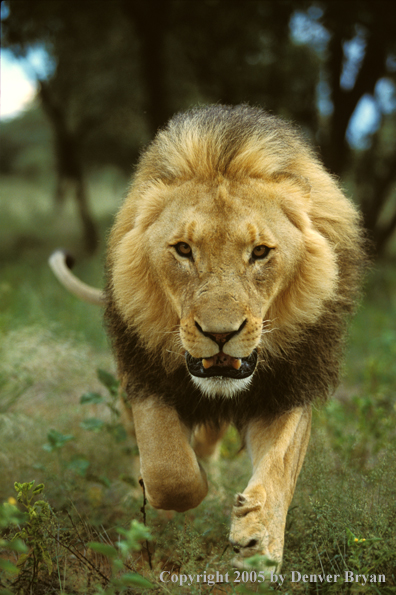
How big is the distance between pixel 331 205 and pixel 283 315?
2.12 feet

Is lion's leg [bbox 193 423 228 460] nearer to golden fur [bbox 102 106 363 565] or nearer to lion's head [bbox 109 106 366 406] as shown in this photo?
golden fur [bbox 102 106 363 565]

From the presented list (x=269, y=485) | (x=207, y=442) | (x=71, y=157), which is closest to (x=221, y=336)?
(x=269, y=485)

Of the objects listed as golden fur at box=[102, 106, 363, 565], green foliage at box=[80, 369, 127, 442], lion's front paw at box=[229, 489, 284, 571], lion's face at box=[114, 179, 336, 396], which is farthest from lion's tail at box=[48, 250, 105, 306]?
lion's front paw at box=[229, 489, 284, 571]

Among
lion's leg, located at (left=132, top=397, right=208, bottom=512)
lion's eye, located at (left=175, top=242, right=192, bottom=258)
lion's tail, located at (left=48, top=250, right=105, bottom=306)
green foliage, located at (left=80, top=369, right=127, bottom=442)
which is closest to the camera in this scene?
lion's eye, located at (left=175, top=242, right=192, bottom=258)

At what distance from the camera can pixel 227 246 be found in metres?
2.46

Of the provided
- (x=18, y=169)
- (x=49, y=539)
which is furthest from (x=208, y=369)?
(x=18, y=169)

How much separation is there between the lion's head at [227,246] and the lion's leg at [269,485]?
1.19ft

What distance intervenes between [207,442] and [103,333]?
2.87m

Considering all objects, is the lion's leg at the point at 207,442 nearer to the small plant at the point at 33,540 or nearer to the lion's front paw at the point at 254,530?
the lion's front paw at the point at 254,530

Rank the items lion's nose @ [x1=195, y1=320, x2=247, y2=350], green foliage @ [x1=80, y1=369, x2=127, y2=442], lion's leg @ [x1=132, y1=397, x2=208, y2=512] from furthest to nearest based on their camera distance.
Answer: green foliage @ [x1=80, y1=369, x2=127, y2=442] < lion's leg @ [x1=132, y1=397, x2=208, y2=512] < lion's nose @ [x1=195, y1=320, x2=247, y2=350]

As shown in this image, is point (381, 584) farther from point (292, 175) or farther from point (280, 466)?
point (292, 175)

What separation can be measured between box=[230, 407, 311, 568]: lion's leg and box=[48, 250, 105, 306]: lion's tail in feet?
5.33

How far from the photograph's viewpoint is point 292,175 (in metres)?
2.81

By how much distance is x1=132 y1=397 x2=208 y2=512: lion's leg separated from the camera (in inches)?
108
